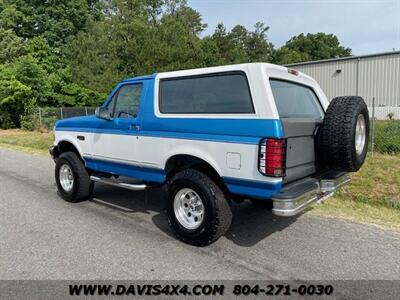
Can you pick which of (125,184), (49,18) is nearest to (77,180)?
(125,184)

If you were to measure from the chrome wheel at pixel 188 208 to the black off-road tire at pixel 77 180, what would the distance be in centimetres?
236

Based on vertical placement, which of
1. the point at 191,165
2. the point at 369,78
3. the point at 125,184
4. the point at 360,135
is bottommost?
the point at 125,184

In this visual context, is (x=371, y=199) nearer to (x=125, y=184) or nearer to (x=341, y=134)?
A: (x=341, y=134)

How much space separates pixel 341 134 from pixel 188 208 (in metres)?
2.05

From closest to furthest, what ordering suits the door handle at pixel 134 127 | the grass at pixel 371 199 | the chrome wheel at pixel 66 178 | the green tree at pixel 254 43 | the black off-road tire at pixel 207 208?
the black off-road tire at pixel 207 208, the door handle at pixel 134 127, the grass at pixel 371 199, the chrome wheel at pixel 66 178, the green tree at pixel 254 43

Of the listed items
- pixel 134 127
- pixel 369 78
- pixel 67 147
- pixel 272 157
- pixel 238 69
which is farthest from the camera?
pixel 369 78

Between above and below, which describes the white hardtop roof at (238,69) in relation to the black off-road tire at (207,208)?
above

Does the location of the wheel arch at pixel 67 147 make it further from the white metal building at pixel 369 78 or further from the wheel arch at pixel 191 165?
the white metal building at pixel 369 78

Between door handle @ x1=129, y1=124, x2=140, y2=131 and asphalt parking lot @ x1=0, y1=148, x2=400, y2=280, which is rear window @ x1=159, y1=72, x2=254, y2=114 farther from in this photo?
asphalt parking lot @ x1=0, y1=148, x2=400, y2=280

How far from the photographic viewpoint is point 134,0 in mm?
43062

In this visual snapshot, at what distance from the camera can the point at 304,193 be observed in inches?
166

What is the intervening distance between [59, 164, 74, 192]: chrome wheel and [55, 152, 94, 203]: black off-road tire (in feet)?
0.19

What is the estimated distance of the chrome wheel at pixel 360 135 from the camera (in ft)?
16.0

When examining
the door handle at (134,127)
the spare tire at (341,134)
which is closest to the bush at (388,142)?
the spare tire at (341,134)
